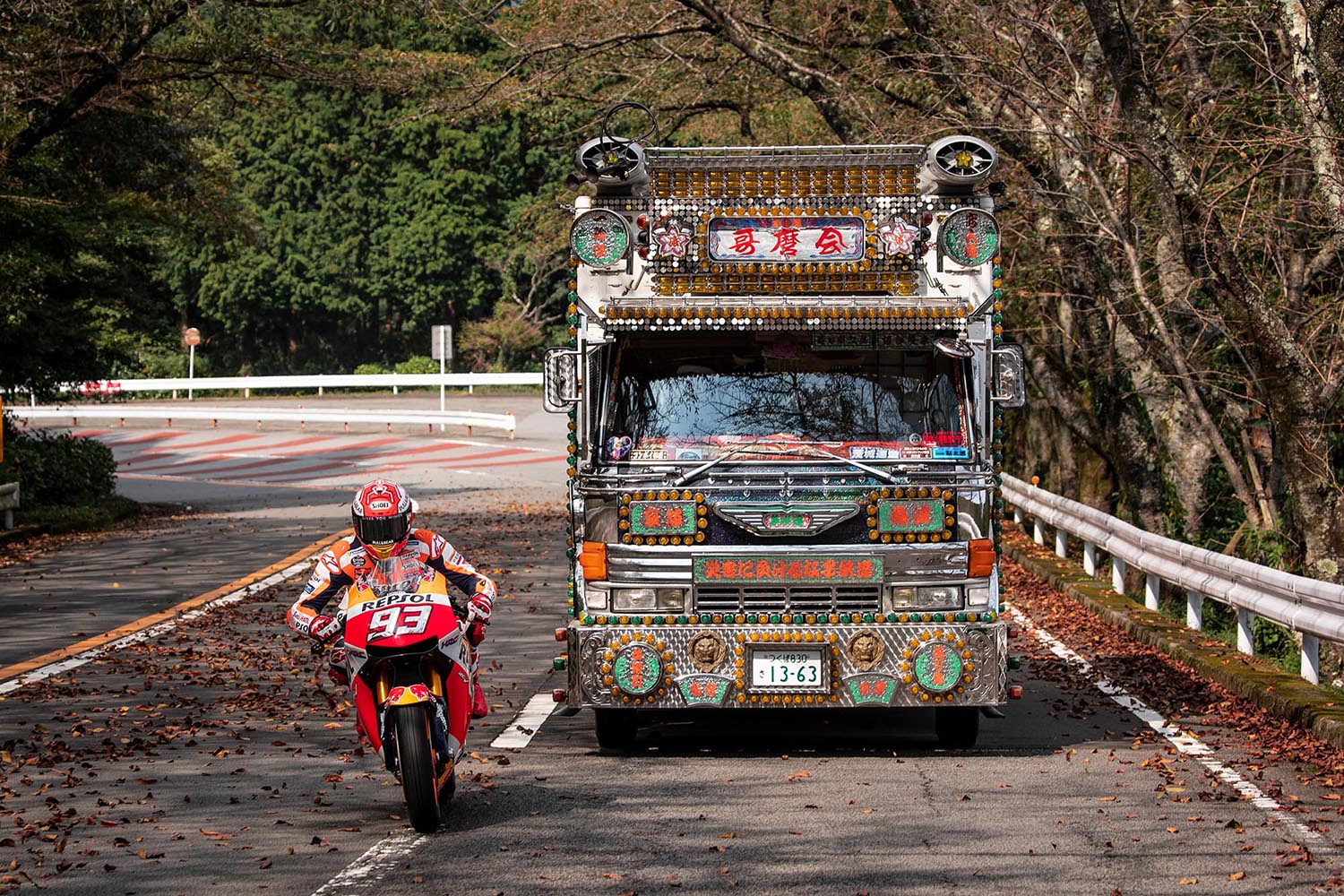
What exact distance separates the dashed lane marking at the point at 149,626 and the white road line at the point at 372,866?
5.63m

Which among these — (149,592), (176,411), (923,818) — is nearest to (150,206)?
(149,592)

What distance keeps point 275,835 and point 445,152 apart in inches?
2426

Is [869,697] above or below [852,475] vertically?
below

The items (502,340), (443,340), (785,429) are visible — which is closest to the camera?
(785,429)

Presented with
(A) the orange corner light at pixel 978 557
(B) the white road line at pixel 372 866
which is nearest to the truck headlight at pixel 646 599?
(A) the orange corner light at pixel 978 557

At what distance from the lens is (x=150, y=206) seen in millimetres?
29656

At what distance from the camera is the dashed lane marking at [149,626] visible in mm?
13250

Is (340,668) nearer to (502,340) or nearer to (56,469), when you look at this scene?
(56,469)

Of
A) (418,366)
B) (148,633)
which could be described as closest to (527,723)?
(148,633)

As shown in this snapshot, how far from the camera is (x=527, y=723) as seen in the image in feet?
36.4

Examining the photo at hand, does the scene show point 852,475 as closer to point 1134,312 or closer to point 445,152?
point 1134,312

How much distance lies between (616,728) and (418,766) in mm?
2415

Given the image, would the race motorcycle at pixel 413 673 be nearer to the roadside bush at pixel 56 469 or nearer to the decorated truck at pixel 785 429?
the decorated truck at pixel 785 429

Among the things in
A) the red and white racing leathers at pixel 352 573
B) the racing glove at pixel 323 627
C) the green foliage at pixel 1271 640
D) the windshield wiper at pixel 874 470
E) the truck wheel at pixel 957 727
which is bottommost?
the green foliage at pixel 1271 640
